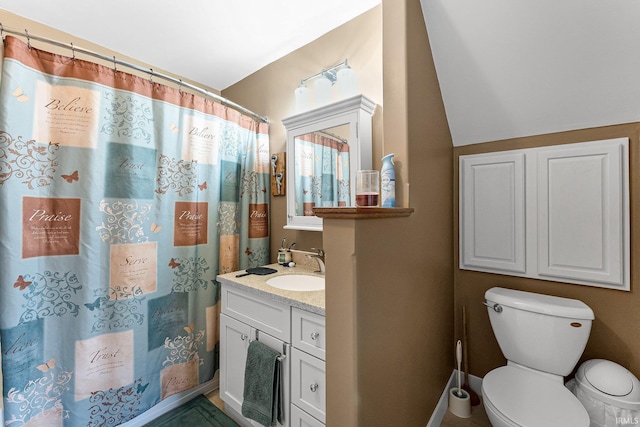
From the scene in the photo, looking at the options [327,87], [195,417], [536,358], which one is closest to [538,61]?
[327,87]

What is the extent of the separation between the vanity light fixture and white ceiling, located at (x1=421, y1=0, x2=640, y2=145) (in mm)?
487

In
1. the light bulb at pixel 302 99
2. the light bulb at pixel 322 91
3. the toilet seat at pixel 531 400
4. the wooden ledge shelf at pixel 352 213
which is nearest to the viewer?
the wooden ledge shelf at pixel 352 213

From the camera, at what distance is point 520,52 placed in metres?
1.25

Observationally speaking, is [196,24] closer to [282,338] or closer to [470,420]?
[282,338]

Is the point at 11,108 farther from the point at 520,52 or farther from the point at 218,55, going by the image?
the point at 520,52

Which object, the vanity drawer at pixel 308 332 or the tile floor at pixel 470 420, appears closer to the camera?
the vanity drawer at pixel 308 332

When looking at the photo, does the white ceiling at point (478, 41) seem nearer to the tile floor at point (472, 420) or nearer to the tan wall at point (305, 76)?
the tan wall at point (305, 76)

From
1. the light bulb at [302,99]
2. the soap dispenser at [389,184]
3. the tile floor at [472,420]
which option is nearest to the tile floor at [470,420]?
the tile floor at [472,420]

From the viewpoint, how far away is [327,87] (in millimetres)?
1725

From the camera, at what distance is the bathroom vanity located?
1.14 m

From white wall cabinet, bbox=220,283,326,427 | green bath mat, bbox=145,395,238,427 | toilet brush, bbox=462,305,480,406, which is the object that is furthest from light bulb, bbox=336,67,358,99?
green bath mat, bbox=145,395,238,427

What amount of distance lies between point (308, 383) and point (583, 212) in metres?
1.60

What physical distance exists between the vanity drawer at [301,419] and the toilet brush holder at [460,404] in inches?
36.8

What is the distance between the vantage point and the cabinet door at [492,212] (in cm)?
152
